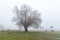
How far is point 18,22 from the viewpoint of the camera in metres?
71.3

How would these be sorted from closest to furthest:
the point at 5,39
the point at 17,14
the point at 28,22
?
the point at 5,39 → the point at 28,22 → the point at 17,14

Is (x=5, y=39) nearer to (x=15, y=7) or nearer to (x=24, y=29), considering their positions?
(x=24, y=29)

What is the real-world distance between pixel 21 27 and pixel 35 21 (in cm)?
650

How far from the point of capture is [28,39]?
1815 inches

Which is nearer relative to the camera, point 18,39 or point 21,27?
point 18,39

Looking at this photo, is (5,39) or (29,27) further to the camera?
(29,27)

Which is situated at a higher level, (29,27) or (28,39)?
(28,39)

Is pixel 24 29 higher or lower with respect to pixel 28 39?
lower

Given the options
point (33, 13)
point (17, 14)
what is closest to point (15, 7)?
point (17, 14)

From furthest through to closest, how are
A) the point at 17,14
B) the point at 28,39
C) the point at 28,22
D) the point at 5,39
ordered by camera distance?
the point at 17,14 → the point at 28,22 → the point at 28,39 → the point at 5,39

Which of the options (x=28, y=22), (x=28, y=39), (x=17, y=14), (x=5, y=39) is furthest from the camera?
→ (x=17, y=14)

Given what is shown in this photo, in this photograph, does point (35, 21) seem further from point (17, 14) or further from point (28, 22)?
point (17, 14)

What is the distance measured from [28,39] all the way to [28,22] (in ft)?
74.1

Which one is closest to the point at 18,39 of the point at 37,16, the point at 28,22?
the point at 28,22
